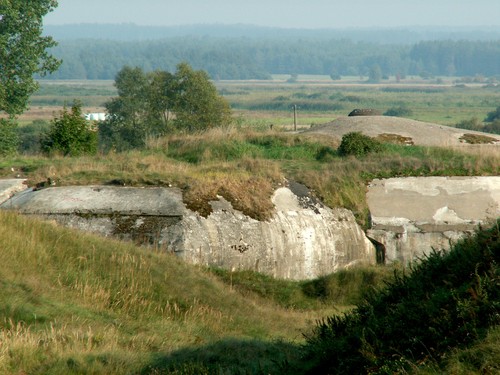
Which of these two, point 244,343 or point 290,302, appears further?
point 290,302

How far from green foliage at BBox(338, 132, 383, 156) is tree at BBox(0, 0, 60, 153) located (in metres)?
20.4

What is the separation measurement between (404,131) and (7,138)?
2142cm

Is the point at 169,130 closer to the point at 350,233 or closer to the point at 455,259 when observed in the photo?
the point at 350,233

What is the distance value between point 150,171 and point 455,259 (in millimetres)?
15237

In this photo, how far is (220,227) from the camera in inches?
853

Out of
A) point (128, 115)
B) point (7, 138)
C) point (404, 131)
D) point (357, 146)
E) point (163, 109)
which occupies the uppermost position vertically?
point (357, 146)

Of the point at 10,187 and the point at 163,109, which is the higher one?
the point at 10,187

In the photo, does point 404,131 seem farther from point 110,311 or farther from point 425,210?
point 110,311

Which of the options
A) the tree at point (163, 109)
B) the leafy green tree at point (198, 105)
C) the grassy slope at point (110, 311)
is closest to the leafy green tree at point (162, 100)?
the tree at point (163, 109)

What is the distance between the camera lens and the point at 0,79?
45469 mm

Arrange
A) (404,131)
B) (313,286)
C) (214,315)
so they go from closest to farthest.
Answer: (214,315)
(313,286)
(404,131)

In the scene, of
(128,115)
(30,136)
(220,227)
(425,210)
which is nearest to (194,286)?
(220,227)

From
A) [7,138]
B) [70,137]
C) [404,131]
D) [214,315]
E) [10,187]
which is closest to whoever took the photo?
[214,315]

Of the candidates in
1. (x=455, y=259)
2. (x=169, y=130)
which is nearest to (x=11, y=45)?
(x=169, y=130)
